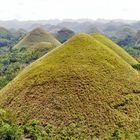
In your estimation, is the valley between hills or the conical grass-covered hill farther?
the conical grass-covered hill

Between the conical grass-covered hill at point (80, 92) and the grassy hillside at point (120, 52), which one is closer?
the conical grass-covered hill at point (80, 92)

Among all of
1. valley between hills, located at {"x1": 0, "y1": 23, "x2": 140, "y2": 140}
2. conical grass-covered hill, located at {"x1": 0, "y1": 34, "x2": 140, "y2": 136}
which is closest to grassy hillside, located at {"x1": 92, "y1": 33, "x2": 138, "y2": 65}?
valley between hills, located at {"x1": 0, "y1": 23, "x2": 140, "y2": 140}

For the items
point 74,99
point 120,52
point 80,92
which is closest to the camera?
point 74,99

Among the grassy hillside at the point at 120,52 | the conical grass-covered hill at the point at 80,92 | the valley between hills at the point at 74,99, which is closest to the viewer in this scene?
the valley between hills at the point at 74,99

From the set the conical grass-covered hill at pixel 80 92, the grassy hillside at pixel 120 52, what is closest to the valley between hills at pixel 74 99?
the conical grass-covered hill at pixel 80 92

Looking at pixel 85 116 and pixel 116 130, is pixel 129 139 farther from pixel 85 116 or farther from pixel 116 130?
pixel 85 116

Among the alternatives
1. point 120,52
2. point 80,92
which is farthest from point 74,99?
point 120,52

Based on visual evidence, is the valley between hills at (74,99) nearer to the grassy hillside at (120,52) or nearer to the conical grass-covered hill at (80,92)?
the conical grass-covered hill at (80,92)

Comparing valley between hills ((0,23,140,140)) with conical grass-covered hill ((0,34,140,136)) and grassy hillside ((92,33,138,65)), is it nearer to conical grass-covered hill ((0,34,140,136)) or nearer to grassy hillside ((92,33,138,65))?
conical grass-covered hill ((0,34,140,136))

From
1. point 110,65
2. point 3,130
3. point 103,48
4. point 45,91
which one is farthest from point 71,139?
point 103,48

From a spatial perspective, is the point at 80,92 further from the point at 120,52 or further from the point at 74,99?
the point at 120,52
